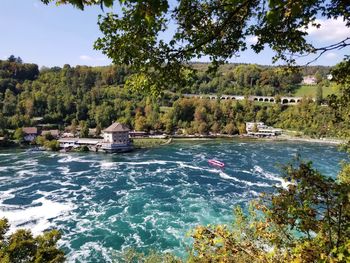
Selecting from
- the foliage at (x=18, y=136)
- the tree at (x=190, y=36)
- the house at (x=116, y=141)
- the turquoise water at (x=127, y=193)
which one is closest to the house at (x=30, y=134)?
the foliage at (x=18, y=136)

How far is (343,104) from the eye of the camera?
6145 mm

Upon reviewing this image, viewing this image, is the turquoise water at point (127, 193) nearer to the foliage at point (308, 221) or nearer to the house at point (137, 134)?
the foliage at point (308, 221)

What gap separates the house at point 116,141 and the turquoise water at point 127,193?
2.81m

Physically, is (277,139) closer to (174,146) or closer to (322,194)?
(174,146)

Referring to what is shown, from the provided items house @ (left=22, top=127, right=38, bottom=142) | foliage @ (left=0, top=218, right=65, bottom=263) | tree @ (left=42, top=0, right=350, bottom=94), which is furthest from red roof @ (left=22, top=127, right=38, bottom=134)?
tree @ (left=42, top=0, right=350, bottom=94)

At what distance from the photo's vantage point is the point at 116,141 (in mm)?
47500

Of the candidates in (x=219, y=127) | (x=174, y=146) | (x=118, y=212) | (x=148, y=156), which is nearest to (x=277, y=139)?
(x=219, y=127)

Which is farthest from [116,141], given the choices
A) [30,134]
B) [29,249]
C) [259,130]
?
[29,249]

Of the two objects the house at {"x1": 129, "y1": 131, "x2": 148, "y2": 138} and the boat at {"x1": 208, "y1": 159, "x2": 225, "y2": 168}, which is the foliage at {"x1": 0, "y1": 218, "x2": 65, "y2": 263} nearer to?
the boat at {"x1": 208, "y1": 159, "x2": 225, "y2": 168}

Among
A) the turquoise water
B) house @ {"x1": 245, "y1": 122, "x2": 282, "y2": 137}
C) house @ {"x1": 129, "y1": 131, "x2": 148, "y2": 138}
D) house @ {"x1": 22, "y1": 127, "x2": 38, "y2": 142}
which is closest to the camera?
the turquoise water

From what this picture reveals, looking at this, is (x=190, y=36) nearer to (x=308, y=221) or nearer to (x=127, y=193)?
(x=308, y=221)

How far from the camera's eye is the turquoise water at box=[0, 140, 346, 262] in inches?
704

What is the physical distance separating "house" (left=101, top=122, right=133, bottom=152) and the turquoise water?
281 centimetres

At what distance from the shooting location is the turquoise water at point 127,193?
17891mm
